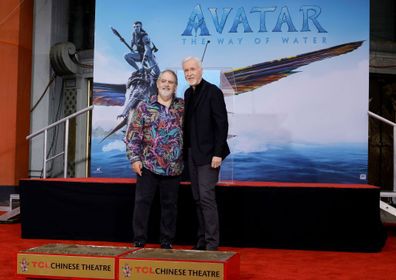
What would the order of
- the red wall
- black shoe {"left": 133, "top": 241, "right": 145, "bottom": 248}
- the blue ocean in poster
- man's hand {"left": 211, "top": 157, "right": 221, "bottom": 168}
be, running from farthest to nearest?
the red wall < the blue ocean in poster < black shoe {"left": 133, "top": 241, "right": 145, "bottom": 248} < man's hand {"left": 211, "top": 157, "right": 221, "bottom": 168}

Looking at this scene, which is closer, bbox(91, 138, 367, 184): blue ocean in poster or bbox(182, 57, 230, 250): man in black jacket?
bbox(182, 57, 230, 250): man in black jacket

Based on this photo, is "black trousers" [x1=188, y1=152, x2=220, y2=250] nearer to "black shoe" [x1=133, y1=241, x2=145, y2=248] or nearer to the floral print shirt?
the floral print shirt

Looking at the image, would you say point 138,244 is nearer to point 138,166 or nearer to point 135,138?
point 138,166

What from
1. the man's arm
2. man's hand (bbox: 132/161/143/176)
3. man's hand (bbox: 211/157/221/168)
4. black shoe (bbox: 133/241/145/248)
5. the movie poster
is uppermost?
the movie poster

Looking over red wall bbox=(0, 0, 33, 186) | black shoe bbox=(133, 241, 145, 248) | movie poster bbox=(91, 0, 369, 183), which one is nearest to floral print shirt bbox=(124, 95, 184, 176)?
black shoe bbox=(133, 241, 145, 248)

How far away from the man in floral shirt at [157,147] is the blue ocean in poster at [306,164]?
2.01m

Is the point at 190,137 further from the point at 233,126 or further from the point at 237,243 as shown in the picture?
the point at 237,243

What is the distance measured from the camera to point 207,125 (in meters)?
3.12

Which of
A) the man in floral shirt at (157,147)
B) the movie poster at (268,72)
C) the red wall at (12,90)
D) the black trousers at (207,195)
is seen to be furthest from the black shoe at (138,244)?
the red wall at (12,90)

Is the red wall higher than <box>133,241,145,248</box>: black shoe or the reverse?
higher

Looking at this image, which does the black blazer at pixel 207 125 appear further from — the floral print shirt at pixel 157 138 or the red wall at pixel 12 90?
the red wall at pixel 12 90

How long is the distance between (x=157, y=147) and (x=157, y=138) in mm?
49

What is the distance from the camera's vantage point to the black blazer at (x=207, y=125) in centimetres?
309

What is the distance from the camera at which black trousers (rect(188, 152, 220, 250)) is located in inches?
123
